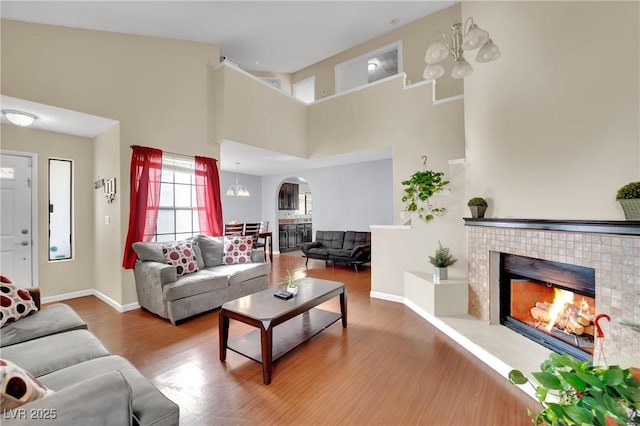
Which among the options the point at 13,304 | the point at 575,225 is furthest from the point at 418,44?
the point at 13,304

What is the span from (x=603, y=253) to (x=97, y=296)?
585cm

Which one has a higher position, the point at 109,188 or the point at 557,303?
the point at 109,188

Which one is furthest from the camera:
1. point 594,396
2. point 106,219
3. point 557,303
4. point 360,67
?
point 360,67

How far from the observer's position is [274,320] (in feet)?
6.87

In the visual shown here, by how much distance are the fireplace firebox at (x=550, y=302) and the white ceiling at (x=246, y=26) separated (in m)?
3.18

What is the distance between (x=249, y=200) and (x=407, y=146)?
5477 millimetres

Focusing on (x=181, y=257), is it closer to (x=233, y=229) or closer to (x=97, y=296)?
(x=97, y=296)

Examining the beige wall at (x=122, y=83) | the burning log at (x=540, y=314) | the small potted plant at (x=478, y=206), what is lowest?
the burning log at (x=540, y=314)

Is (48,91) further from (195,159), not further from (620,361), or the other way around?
(620,361)

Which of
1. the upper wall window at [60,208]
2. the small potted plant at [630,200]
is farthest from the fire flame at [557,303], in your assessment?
the upper wall window at [60,208]

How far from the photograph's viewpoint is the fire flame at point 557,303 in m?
2.21

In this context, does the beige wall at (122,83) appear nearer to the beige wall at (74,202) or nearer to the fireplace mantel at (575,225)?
the beige wall at (74,202)

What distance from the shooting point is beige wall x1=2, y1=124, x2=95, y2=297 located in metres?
3.75

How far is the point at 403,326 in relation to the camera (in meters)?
3.06
